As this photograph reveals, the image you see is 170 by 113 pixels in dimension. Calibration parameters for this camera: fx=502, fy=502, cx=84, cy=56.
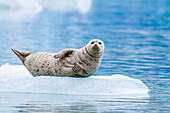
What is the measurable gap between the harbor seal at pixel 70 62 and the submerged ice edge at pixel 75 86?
163 millimetres

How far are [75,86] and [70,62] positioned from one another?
54 centimetres

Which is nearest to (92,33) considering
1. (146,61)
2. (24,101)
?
(146,61)

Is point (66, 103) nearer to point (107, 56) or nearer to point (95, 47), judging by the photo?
point (95, 47)

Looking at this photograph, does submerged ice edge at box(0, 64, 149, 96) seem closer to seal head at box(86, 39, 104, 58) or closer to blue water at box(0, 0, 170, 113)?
blue water at box(0, 0, 170, 113)

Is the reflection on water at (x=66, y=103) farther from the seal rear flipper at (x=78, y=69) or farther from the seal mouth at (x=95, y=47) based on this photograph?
the seal mouth at (x=95, y=47)

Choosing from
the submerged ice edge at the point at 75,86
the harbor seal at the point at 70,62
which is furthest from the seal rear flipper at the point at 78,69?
the submerged ice edge at the point at 75,86

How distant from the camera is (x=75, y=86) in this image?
28.7 feet

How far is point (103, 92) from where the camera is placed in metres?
8.67

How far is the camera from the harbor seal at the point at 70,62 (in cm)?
884

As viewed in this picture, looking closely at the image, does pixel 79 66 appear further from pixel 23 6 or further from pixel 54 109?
pixel 23 6

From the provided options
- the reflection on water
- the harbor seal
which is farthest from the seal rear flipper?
the reflection on water

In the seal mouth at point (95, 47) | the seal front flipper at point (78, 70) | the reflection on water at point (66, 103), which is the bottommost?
the reflection on water at point (66, 103)

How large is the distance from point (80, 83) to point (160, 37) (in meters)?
12.5

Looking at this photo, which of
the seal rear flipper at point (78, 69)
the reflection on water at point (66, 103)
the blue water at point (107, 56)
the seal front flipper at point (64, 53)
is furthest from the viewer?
the seal front flipper at point (64, 53)
